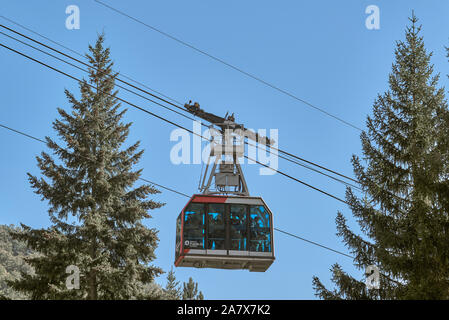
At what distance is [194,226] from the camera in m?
20.2

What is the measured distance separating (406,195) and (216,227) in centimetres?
688

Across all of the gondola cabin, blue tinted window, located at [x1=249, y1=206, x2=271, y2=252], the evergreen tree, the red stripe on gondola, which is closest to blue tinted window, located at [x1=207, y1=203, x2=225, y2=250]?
the gondola cabin

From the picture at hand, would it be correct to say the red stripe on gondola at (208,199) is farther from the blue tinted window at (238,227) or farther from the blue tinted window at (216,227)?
the blue tinted window at (238,227)

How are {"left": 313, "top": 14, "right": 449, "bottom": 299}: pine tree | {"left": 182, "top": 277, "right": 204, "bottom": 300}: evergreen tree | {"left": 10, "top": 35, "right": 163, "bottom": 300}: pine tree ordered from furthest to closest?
{"left": 182, "top": 277, "right": 204, "bottom": 300}: evergreen tree → {"left": 10, "top": 35, "right": 163, "bottom": 300}: pine tree → {"left": 313, "top": 14, "right": 449, "bottom": 299}: pine tree

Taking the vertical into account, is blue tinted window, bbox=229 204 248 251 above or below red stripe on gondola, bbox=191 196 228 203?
below

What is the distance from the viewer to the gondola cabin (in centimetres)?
1991

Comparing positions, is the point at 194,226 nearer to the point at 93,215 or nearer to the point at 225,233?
the point at 225,233

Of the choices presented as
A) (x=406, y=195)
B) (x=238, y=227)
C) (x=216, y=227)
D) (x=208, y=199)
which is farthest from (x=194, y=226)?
(x=406, y=195)

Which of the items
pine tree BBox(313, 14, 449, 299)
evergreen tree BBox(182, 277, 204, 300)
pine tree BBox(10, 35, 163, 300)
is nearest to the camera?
pine tree BBox(313, 14, 449, 299)

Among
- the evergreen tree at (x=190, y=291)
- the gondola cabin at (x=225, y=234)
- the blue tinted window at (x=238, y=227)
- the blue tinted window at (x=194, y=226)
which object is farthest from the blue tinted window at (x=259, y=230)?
the evergreen tree at (x=190, y=291)

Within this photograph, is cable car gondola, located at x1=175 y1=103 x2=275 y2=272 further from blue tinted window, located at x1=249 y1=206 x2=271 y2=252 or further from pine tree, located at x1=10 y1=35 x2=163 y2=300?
pine tree, located at x1=10 y1=35 x2=163 y2=300
